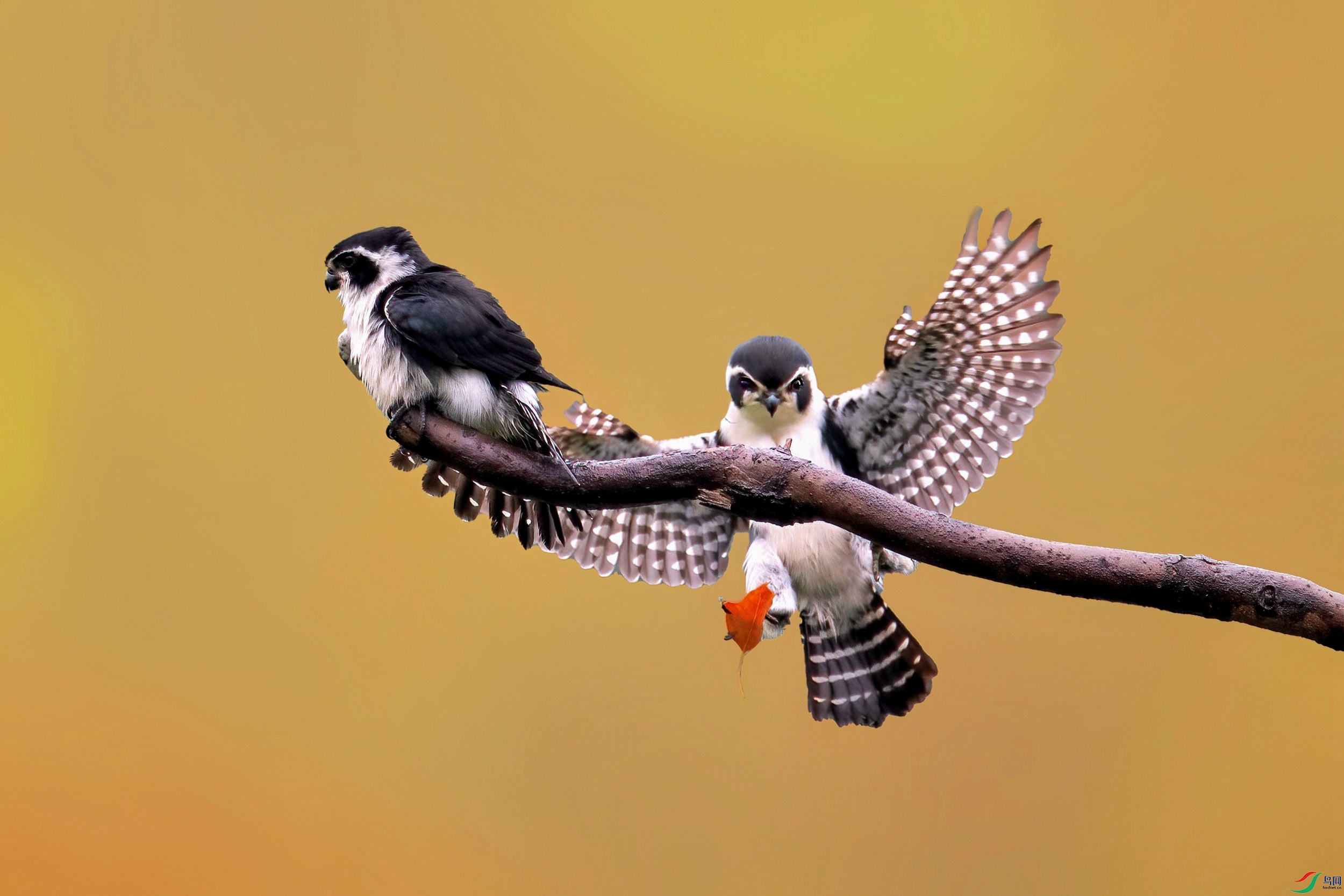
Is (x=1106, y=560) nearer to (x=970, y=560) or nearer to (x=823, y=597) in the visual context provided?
(x=970, y=560)

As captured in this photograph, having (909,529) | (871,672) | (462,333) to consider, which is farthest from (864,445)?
(462,333)

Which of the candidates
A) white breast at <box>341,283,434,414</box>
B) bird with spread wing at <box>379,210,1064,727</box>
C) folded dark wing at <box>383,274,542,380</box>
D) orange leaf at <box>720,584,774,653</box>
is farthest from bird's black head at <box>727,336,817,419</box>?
white breast at <box>341,283,434,414</box>

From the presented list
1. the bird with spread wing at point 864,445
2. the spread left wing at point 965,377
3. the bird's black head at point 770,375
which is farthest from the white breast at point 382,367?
the spread left wing at point 965,377

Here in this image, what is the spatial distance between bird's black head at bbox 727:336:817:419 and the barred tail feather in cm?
70

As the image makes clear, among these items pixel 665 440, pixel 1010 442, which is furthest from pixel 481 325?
pixel 1010 442

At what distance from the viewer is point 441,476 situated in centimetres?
232

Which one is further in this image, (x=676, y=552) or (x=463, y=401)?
(x=676, y=552)

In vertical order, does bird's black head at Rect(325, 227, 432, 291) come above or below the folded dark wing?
above

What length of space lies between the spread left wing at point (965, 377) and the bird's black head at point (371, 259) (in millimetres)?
1341

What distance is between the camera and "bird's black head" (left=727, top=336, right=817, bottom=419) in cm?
274

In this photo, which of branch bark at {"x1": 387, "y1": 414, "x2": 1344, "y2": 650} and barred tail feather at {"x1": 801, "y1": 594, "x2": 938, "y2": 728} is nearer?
branch bark at {"x1": 387, "y1": 414, "x2": 1344, "y2": 650}

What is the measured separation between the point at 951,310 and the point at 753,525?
33.2 inches

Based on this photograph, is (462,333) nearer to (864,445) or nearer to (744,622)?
(744,622)

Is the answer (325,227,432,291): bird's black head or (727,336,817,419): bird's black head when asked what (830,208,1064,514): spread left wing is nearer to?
(727,336,817,419): bird's black head
